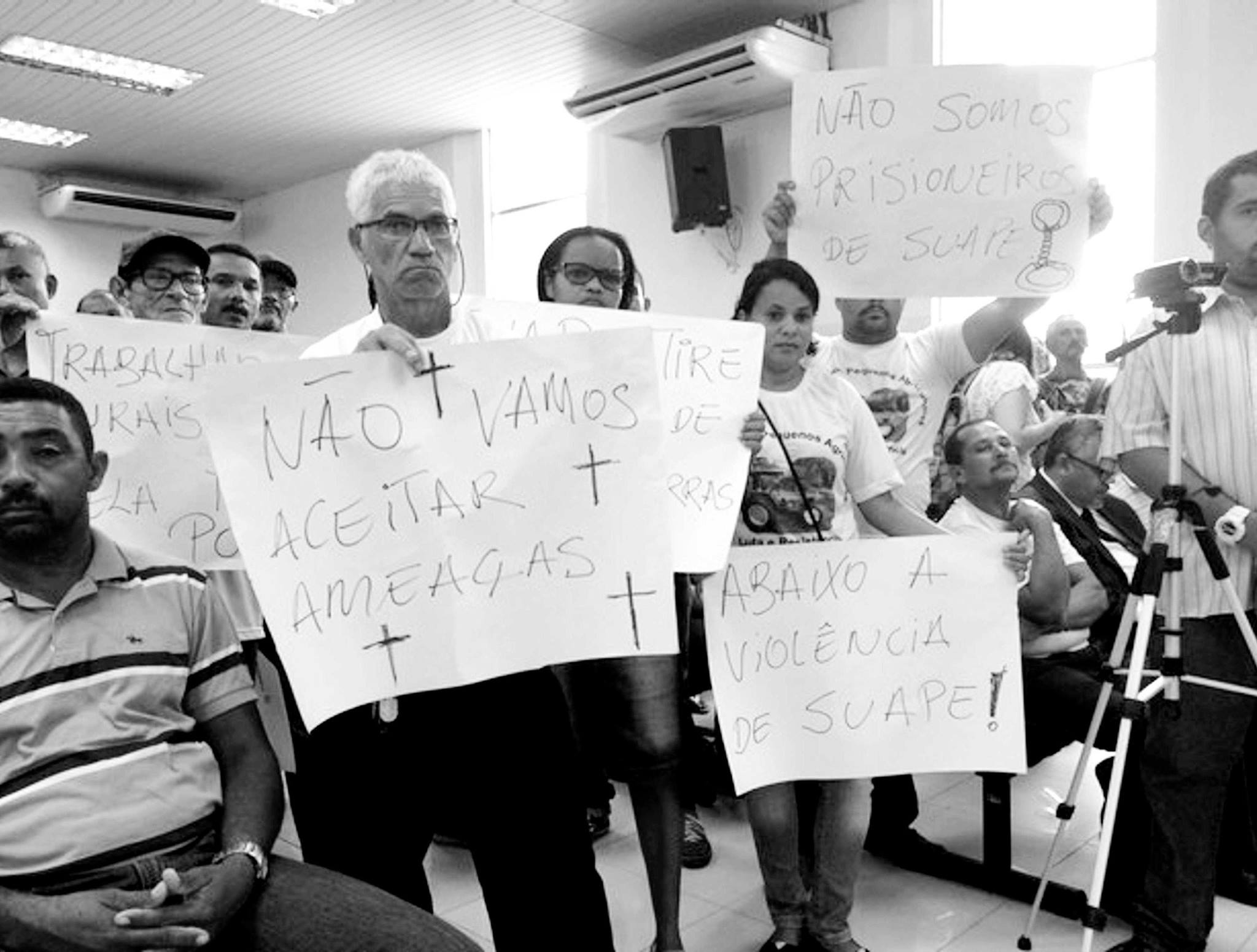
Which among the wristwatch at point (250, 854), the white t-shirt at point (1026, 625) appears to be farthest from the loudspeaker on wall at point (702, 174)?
the wristwatch at point (250, 854)

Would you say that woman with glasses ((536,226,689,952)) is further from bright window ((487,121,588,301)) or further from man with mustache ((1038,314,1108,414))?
bright window ((487,121,588,301))

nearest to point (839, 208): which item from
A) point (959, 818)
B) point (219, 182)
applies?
point (959, 818)

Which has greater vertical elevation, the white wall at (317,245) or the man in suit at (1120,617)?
the white wall at (317,245)

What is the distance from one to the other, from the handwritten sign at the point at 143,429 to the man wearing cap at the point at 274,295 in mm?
1519

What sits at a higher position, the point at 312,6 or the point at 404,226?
the point at 312,6

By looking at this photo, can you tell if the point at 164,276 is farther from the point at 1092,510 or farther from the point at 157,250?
the point at 1092,510

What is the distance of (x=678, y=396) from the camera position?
5.48ft

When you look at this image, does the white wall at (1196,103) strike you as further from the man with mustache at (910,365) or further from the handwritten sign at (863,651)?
the handwritten sign at (863,651)

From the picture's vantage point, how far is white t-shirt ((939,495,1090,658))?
255cm

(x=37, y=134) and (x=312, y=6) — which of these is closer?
(x=312, y=6)

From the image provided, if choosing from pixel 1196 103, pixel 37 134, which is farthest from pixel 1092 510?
pixel 37 134

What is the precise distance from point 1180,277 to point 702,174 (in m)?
4.22

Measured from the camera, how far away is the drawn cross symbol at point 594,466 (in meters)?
1.32

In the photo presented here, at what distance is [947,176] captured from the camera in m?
1.85
